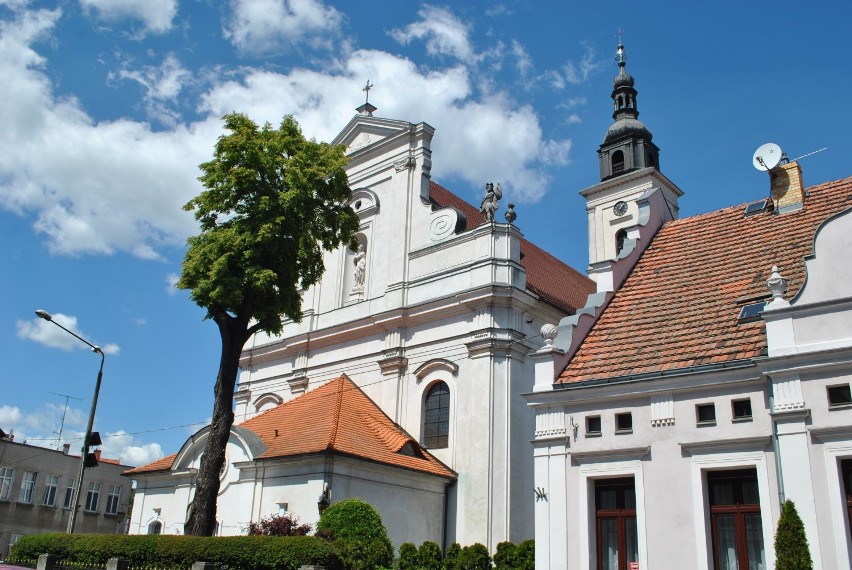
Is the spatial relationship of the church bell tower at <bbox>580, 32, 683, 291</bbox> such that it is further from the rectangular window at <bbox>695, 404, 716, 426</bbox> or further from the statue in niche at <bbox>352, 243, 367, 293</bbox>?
the rectangular window at <bbox>695, 404, 716, 426</bbox>

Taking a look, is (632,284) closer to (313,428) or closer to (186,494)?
(313,428)

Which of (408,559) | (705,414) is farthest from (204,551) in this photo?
(705,414)

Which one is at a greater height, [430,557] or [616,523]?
[616,523]

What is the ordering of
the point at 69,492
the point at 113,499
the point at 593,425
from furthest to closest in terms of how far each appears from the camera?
the point at 113,499
the point at 69,492
the point at 593,425

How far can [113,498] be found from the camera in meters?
45.3

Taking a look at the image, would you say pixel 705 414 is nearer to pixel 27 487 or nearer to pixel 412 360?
pixel 412 360

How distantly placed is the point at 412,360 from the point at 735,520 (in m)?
15.4

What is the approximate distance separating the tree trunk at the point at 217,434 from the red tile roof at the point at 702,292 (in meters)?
9.36

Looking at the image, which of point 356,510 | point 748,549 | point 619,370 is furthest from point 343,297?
point 748,549

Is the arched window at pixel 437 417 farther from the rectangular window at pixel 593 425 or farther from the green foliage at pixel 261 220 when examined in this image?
the rectangular window at pixel 593 425

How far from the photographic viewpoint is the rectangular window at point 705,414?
14844mm

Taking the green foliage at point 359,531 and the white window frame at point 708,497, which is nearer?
the white window frame at point 708,497

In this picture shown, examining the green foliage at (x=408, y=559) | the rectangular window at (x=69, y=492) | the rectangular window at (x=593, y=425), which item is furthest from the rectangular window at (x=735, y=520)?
the rectangular window at (x=69, y=492)

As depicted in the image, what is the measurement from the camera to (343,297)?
31.9 m
